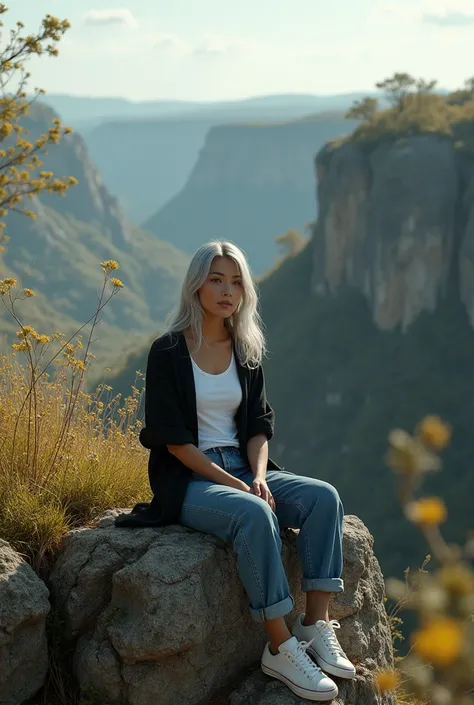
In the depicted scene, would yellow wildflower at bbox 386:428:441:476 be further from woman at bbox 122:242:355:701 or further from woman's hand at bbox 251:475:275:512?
woman's hand at bbox 251:475:275:512

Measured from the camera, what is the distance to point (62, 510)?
4398mm

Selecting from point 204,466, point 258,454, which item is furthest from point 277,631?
point 258,454

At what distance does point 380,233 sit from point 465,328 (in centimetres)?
817

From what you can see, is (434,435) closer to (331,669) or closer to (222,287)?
(331,669)

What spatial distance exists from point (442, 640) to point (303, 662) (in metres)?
2.80

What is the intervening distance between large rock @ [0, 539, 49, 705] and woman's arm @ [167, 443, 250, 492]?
804mm

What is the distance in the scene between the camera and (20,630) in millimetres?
3785

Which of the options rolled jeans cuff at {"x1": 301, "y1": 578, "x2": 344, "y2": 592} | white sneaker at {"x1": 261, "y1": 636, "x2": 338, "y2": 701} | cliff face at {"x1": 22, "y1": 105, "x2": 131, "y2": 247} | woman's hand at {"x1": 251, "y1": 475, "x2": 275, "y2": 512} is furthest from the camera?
cliff face at {"x1": 22, "y1": 105, "x2": 131, "y2": 247}

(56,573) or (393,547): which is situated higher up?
(56,573)

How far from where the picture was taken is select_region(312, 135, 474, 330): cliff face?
185ft

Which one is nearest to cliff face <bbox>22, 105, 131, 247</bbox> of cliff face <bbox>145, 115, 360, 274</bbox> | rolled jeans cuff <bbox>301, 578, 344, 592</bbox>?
cliff face <bbox>145, 115, 360, 274</bbox>

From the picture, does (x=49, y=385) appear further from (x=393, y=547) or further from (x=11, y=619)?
(x=393, y=547)

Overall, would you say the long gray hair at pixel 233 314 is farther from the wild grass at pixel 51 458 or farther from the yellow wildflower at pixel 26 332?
the yellow wildflower at pixel 26 332

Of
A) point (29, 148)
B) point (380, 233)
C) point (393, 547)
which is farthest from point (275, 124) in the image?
point (29, 148)
